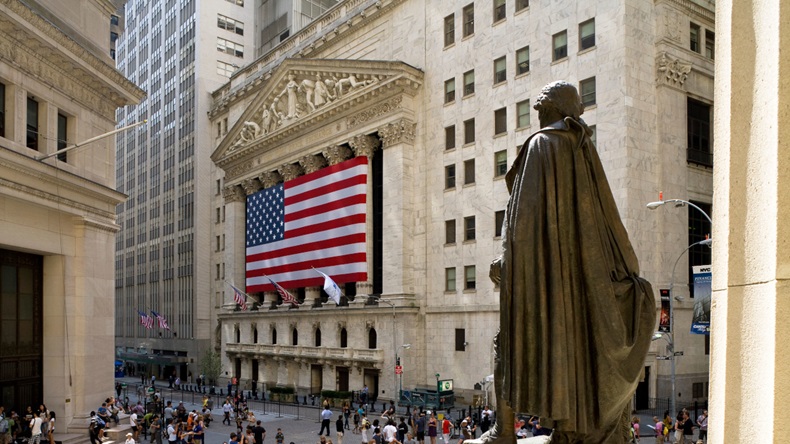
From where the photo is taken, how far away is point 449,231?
142ft

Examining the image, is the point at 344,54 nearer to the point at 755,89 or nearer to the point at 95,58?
the point at 95,58

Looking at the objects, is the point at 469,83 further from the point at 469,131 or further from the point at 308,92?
the point at 308,92

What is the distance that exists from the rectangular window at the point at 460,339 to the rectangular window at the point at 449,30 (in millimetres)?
18016

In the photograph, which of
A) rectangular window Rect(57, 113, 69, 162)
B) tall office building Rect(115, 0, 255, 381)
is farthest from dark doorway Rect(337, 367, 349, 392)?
tall office building Rect(115, 0, 255, 381)

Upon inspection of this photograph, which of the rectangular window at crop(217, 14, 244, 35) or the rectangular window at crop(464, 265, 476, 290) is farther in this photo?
the rectangular window at crop(217, 14, 244, 35)

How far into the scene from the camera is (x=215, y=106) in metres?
73.2

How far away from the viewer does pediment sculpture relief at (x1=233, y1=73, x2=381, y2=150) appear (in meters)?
48.9

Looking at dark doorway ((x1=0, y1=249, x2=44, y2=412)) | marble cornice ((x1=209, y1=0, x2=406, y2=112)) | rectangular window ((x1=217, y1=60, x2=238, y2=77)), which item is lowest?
dark doorway ((x1=0, y1=249, x2=44, y2=412))

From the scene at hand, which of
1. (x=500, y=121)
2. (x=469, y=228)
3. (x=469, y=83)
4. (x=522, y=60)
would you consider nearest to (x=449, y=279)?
(x=469, y=228)

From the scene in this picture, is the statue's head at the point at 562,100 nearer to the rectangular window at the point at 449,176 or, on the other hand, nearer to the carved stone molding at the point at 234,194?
the rectangular window at the point at 449,176

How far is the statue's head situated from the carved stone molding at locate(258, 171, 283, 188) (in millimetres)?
55563

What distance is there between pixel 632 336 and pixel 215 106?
240ft

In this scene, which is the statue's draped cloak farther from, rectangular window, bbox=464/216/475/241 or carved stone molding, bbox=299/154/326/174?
carved stone molding, bbox=299/154/326/174

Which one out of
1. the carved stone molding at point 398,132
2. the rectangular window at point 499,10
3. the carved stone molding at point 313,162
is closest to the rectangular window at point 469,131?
the carved stone molding at point 398,132
